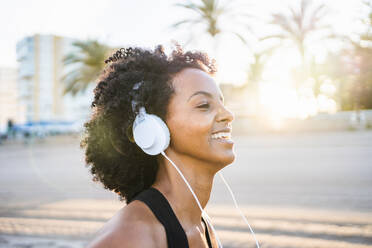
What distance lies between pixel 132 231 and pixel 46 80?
85.6 metres

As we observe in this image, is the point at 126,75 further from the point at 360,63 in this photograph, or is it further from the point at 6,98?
the point at 6,98

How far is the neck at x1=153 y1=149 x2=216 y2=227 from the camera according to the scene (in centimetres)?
173

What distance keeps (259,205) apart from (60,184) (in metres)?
5.69

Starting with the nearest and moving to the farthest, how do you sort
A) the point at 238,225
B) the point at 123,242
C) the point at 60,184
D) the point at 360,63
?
the point at 123,242, the point at 238,225, the point at 60,184, the point at 360,63

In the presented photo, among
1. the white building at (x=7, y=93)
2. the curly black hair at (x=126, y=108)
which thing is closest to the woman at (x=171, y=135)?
the curly black hair at (x=126, y=108)

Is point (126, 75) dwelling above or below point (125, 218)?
above

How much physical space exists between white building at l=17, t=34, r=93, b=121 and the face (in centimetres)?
7726

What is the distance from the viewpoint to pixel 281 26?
956 inches

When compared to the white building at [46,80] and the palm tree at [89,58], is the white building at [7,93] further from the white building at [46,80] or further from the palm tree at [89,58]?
the palm tree at [89,58]

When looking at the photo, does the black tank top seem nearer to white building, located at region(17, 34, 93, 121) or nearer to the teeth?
the teeth

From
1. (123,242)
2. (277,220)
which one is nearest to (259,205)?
(277,220)

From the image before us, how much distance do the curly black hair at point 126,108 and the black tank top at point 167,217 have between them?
10.5 inches

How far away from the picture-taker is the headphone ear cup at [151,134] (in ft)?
5.51

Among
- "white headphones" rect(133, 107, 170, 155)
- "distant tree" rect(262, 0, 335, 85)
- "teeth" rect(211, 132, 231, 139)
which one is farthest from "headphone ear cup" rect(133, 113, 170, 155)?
"distant tree" rect(262, 0, 335, 85)
